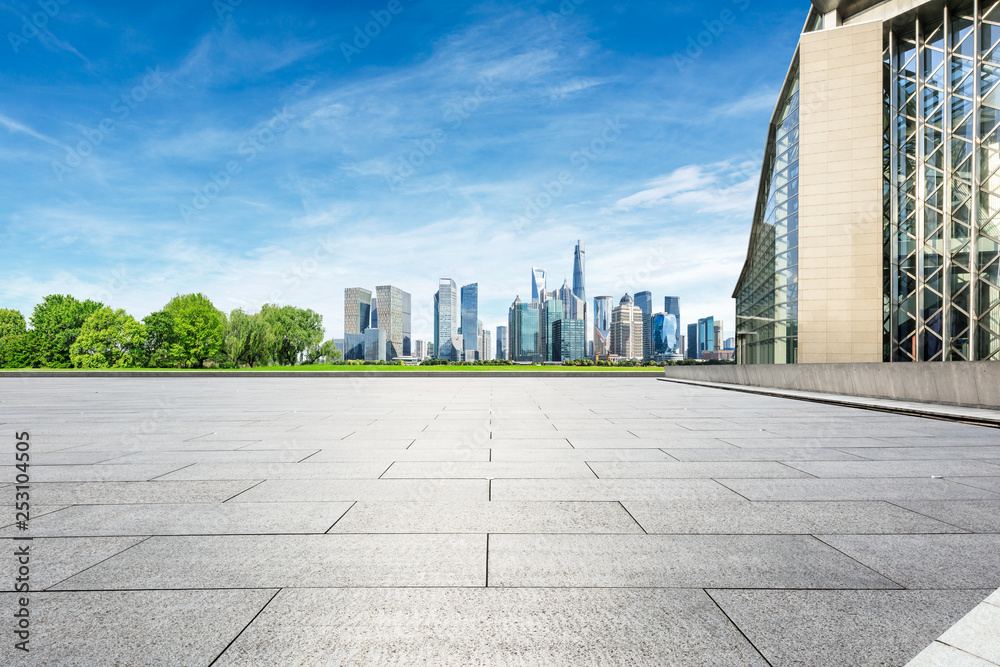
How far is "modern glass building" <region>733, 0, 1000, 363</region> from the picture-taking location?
26.8 meters

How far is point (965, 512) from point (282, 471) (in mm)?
7024

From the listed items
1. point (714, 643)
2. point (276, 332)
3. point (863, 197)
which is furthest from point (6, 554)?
point (276, 332)

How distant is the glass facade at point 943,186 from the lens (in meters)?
26.5

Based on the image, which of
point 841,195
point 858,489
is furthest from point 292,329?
point 858,489

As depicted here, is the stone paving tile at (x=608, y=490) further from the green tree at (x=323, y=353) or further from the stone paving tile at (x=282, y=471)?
the green tree at (x=323, y=353)

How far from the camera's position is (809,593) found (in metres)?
3.08

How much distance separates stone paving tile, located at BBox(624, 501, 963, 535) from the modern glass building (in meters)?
29.4

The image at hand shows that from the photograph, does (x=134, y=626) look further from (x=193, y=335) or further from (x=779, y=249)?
(x=193, y=335)

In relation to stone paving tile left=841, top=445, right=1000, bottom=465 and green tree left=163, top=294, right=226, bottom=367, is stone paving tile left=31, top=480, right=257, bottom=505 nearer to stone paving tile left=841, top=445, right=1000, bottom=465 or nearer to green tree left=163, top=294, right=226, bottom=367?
stone paving tile left=841, top=445, right=1000, bottom=465

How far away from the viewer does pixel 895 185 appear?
1227 inches

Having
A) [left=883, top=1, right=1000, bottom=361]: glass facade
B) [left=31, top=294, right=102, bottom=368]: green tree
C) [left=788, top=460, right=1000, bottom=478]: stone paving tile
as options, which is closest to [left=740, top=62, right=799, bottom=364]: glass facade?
[left=883, top=1, right=1000, bottom=361]: glass facade

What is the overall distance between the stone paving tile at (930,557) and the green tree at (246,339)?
66702mm

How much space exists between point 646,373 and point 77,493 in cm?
3903

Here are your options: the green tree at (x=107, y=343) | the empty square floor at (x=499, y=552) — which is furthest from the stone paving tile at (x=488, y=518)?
the green tree at (x=107, y=343)
